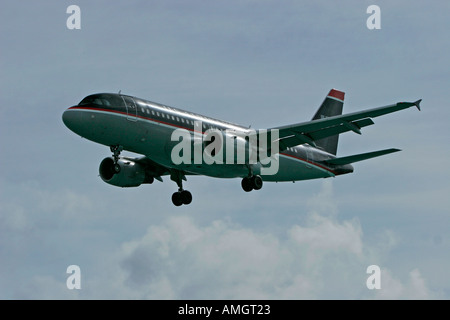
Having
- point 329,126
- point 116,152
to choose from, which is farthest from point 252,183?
point 116,152

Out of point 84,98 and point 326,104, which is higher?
point 326,104

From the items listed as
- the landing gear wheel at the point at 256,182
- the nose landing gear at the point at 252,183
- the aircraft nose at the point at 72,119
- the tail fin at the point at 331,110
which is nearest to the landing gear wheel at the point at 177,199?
the nose landing gear at the point at 252,183

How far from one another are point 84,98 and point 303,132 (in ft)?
46.2

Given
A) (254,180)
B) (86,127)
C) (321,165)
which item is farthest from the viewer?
(321,165)

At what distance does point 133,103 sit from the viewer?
142 ft

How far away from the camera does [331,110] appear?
205 feet

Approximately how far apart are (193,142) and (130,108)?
16.4ft

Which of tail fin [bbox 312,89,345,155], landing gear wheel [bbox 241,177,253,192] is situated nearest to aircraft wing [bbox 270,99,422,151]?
landing gear wheel [bbox 241,177,253,192]

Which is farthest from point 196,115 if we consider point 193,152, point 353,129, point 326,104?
point 326,104

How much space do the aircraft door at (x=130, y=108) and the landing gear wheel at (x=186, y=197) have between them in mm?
10883

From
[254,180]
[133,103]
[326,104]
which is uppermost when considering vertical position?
[326,104]

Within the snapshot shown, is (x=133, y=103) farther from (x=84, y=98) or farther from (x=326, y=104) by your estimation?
(x=326, y=104)

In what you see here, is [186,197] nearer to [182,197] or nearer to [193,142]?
[182,197]

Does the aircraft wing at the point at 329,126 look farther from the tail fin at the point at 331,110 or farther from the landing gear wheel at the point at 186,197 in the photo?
the tail fin at the point at 331,110
